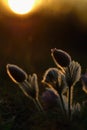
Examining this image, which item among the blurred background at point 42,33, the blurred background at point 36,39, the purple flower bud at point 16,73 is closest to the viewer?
the purple flower bud at point 16,73

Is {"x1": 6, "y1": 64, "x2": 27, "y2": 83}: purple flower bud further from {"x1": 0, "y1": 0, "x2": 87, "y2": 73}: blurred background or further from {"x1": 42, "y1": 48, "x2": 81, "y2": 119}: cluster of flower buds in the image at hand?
{"x1": 0, "y1": 0, "x2": 87, "y2": 73}: blurred background

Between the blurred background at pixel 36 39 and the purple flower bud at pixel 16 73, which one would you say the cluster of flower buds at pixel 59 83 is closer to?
the purple flower bud at pixel 16 73

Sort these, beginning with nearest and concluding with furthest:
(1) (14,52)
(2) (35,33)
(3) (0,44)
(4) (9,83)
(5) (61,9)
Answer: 1. (4) (9,83)
2. (1) (14,52)
3. (3) (0,44)
4. (2) (35,33)
5. (5) (61,9)

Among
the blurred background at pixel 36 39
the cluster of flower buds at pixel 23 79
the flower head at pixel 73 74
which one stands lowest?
the flower head at pixel 73 74

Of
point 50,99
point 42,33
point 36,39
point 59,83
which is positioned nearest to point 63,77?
point 59,83

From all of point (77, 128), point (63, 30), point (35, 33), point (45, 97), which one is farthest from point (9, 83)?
point (63, 30)

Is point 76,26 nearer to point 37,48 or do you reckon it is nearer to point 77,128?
point 37,48

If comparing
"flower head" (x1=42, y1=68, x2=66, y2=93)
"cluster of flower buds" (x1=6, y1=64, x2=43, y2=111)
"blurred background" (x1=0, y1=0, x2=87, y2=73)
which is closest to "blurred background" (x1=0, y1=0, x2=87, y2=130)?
"blurred background" (x1=0, y1=0, x2=87, y2=73)

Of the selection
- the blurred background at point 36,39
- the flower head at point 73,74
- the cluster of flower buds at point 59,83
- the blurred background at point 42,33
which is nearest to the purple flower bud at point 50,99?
the cluster of flower buds at point 59,83
